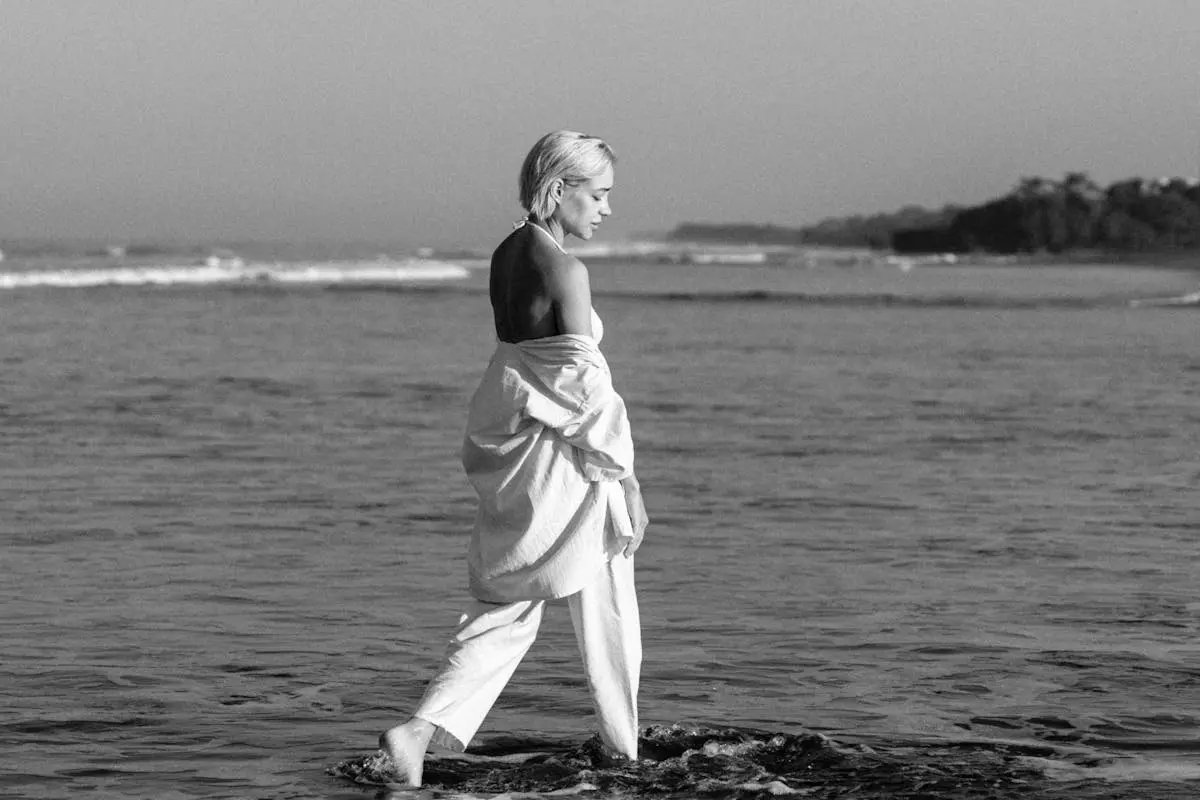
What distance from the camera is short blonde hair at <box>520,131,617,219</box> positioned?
4914 millimetres

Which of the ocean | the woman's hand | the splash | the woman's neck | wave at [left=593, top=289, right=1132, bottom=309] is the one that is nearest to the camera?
the woman's neck

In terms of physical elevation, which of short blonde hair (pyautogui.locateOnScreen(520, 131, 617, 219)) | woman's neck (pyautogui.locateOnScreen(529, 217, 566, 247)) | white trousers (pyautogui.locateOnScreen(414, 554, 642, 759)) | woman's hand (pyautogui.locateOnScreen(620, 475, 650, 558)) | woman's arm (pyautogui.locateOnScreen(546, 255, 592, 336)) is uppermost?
short blonde hair (pyautogui.locateOnScreen(520, 131, 617, 219))

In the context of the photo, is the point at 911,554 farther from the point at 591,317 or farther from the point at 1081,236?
the point at 1081,236

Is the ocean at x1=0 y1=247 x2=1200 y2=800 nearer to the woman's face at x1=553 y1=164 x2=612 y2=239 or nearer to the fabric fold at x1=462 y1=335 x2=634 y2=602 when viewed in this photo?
the fabric fold at x1=462 y1=335 x2=634 y2=602

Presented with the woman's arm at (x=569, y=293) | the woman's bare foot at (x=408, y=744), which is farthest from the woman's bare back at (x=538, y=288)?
the woman's bare foot at (x=408, y=744)

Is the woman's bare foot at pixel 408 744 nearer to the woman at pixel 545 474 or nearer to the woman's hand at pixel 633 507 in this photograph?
the woman at pixel 545 474

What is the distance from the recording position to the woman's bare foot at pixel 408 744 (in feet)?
16.6

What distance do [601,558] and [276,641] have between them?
234 cm

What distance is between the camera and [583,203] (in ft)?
16.3

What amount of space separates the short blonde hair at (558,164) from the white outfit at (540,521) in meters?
0.08

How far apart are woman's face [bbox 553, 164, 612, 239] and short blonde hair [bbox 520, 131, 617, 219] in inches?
0.7

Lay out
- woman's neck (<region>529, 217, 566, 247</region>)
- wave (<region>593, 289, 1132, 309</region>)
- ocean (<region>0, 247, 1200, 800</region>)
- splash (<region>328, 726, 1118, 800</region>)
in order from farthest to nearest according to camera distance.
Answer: wave (<region>593, 289, 1132, 309</region>)
ocean (<region>0, 247, 1200, 800</region>)
splash (<region>328, 726, 1118, 800</region>)
woman's neck (<region>529, 217, 566, 247</region>)

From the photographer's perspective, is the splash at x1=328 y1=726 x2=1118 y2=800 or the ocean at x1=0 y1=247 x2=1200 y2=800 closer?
the splash at x1=328 y1=726 x2=1118 y2=800

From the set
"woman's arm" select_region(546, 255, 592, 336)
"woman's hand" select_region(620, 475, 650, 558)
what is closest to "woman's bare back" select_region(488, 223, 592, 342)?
"woman's arm" select_region(546, 255, 592, 336)
